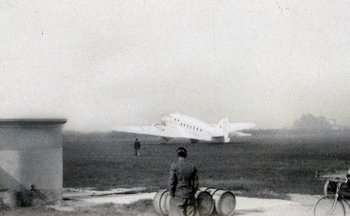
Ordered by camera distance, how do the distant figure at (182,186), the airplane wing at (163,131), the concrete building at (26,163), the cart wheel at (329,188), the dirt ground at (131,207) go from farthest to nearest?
the airplane wing at (163,131)
the concrete building at (26,163)
the dirt ground at (131,207)
the cart wheel at (329,188)
the distant figure at (182,186)

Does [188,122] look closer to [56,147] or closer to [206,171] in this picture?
[206,171]

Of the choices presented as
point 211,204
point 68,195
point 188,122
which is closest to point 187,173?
point 211,204

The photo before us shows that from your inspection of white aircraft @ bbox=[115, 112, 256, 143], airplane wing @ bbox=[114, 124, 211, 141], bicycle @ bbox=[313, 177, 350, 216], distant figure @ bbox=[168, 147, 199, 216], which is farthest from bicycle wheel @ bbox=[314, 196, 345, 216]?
airplane wing @ bbox=[114, 124, 211, 141]

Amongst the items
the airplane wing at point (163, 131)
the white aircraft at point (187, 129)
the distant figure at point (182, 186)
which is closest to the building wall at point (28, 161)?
the distant figure at point (182, 186)

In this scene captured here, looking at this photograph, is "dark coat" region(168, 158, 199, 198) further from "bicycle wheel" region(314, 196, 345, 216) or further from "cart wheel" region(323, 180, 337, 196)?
"cart wheel" region(323, 180, 337, 196)

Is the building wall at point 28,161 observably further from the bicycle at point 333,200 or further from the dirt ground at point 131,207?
the bicycle at point 333,200
